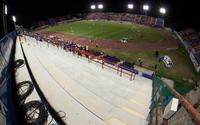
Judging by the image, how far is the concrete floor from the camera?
25.2 feet

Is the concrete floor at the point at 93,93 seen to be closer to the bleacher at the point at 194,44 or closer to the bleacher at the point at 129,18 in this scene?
the bleacher at the point at 194,44

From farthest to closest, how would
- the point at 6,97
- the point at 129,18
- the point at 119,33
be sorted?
1. the point at 129,18
2. the point at 119,33
3. the point at 6,97

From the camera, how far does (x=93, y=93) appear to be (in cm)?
993

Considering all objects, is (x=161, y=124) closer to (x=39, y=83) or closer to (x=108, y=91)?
(x=108, y=91)

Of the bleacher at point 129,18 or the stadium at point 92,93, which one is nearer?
the stadium at point 92,93

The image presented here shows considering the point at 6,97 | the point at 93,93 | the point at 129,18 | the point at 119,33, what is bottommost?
the point at 93,93

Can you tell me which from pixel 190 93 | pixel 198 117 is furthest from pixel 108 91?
pixel 190 93

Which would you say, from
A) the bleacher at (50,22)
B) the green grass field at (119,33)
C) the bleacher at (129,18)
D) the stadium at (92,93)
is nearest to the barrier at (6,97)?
the stadium at (92,93)

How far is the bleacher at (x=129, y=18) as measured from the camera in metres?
54.8

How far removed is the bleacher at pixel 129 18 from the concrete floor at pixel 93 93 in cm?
4999

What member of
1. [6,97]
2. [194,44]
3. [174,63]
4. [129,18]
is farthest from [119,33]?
[6,97]

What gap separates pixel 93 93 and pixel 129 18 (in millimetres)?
59943

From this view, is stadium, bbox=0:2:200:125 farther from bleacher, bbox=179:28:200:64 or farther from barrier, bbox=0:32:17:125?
bleacher, bbox=179:28:200:64

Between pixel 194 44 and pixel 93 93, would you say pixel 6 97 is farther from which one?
pixel 194 44
